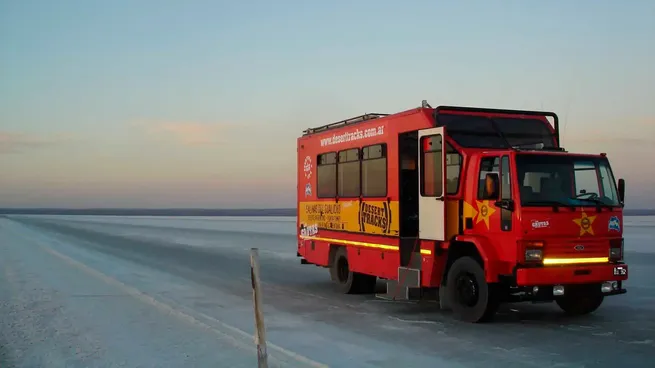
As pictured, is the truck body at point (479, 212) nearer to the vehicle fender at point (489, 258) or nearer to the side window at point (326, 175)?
the vehicle fender at point (489, 258)

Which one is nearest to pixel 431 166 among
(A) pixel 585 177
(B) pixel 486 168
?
(B) pixel 486 168

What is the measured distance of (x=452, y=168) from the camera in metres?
11.6

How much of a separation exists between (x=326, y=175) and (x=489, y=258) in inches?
243

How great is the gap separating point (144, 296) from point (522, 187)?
25.4 feet

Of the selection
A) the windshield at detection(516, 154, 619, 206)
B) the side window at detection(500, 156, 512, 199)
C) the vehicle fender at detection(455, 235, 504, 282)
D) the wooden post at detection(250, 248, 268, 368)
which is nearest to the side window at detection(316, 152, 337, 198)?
the vehicle fender at detection(455, 235, 504, 282)

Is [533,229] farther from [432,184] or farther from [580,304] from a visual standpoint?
[580,304]

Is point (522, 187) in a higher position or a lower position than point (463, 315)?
higher

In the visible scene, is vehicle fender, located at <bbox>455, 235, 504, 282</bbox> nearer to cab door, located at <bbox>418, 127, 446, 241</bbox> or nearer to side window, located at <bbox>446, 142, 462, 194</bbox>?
cab door, located at <bbox>418, 127, 446, 241</bbox>

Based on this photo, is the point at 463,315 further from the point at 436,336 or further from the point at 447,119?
the point at 447,119

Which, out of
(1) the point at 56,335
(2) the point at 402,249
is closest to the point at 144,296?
(1) the point at 56,335

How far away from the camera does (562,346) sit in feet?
30.5

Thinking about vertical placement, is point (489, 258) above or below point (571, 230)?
below

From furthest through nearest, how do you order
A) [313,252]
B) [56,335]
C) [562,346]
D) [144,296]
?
[313,252] < [144,296] < [56,335] < [562,346]

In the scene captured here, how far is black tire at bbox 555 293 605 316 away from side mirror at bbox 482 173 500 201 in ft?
8.03
